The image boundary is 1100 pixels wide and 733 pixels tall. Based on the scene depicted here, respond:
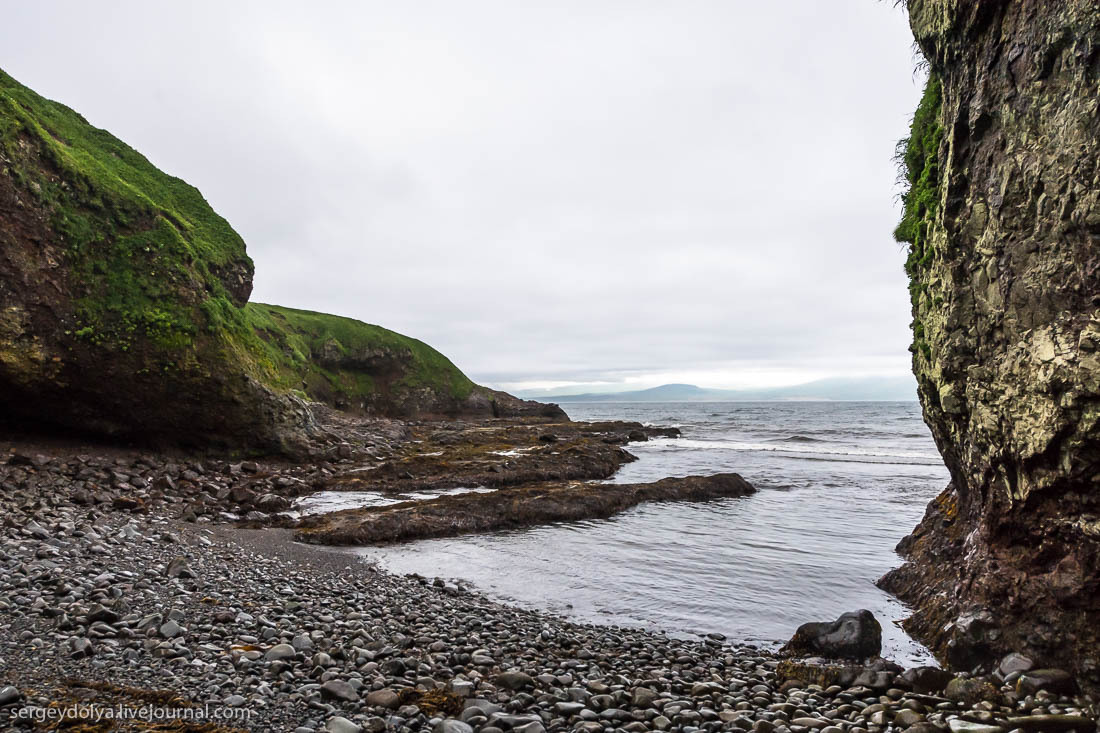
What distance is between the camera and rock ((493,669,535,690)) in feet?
20.6

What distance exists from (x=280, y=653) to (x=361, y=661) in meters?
0.92

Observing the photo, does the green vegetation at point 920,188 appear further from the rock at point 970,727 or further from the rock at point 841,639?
the rock at point 970,727

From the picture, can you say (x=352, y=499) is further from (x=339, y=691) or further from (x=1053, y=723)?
(x=1053, y=723)

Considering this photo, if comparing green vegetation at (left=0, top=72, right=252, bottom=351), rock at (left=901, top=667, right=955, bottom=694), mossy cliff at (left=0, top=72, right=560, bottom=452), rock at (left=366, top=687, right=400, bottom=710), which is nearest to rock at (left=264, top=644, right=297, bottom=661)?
rock at (left=366, top=687, right=400, bottom=710)

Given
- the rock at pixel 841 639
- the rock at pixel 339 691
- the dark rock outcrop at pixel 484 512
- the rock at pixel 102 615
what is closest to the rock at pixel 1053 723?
the rock at pixel 841 639

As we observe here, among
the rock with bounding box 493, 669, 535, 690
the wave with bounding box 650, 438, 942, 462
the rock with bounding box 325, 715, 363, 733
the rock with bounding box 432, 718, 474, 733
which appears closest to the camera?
the rock with bounding box 325, 715, 363, 733

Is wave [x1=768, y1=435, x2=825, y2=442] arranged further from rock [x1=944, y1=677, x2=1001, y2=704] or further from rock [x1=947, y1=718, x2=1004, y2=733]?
rock [x1=947, y1=718, x2=1004, y2=733]

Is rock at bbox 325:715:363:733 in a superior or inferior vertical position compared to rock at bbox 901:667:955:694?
superior

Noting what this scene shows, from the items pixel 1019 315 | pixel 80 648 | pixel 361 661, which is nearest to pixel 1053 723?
Answer: pixel 1019 315

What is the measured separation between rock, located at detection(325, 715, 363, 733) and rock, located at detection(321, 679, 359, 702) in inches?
17.6

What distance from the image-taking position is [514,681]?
20.7ft

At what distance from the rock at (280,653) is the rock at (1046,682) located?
8.24m

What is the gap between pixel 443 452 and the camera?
31.0m

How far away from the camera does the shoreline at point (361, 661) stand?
5.45 metres
